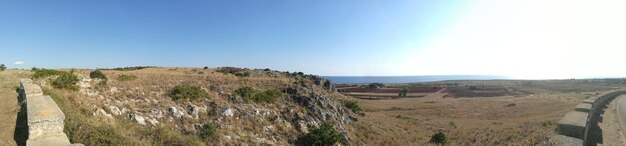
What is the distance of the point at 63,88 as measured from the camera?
1958 centimetres

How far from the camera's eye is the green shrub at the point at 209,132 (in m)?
19.2

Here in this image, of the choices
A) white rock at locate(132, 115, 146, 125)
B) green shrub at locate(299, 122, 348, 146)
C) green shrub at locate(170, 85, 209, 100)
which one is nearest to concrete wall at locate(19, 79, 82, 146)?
white rock at locate(132, 115, 146, 125)

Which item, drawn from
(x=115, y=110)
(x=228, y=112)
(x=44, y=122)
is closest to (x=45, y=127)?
(x=44, y=122)

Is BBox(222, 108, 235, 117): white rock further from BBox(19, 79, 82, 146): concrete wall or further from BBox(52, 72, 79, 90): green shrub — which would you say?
BBox(19, 79, 82, 146): concrete wall

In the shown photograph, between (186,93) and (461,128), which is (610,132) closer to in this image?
(461,128)

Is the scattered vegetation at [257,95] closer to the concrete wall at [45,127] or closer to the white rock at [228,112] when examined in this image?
the white rock at [228,112]

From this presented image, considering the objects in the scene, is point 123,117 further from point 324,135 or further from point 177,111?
point 324,135

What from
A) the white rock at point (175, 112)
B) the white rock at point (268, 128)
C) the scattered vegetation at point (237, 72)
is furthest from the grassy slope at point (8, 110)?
the scattered vegetation at point (237, 72)

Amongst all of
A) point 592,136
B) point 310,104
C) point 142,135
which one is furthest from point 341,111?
point 142,135

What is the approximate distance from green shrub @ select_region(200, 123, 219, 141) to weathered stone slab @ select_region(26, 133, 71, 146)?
10670 millimetres

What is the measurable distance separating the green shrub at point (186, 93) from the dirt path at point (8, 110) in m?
8.99

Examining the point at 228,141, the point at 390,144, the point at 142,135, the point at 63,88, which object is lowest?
the point at 390,144

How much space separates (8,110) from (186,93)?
1252cm

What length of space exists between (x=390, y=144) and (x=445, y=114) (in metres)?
23.6
